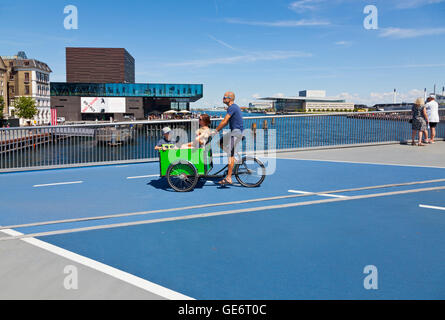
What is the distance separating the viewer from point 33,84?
111 metres

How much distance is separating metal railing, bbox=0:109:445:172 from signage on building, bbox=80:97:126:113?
10311cm

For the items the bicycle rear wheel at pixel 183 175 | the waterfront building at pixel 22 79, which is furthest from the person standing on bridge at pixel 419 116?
the waterfront building at pixel 22 79

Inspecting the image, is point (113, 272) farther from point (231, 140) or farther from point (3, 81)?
point (3, 81)

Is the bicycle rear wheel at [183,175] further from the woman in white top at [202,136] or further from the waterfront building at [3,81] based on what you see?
the waterfront building at [3,81]

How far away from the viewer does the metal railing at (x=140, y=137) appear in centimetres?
1006

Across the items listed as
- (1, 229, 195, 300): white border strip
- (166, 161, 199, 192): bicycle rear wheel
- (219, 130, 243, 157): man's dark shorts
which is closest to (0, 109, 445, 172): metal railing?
(219, 130, 243, 157): man's dark shorts

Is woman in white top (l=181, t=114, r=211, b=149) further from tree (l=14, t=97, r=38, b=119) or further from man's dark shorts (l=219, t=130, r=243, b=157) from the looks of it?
tree (l=14, t=97, r=38, b=119)

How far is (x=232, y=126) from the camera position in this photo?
23.4 feet

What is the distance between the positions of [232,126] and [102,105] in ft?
360

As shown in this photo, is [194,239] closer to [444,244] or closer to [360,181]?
[444,244]

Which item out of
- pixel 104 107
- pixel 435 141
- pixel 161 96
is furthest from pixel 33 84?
pixel 435 141

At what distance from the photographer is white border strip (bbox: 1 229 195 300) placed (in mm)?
Answer: 3150

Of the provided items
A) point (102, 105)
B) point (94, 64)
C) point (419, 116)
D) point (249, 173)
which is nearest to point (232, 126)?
point (249, 173)

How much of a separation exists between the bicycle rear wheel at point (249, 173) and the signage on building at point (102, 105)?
108402mm
